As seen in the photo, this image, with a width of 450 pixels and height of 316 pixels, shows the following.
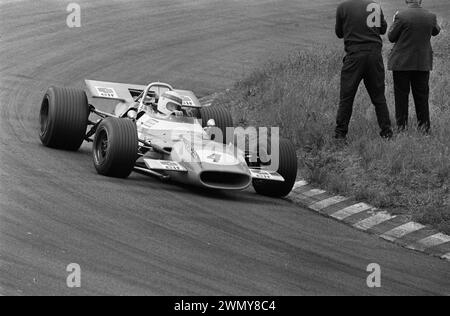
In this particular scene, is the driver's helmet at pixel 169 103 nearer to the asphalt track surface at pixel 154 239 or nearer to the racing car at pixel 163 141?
the racing car at pixel 163 141

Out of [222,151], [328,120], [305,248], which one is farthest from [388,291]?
[328,120]

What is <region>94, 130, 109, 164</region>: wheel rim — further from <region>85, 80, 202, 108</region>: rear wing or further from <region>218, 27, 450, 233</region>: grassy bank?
<region>218, 27, 450, 233</region>: grassy bank

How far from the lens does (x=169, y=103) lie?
14.7 m

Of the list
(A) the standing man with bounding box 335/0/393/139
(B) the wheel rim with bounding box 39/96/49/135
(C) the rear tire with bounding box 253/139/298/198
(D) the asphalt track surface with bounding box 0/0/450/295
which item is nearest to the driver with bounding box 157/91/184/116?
(D) the asphalt track surface with bounding box 0/0/450/295

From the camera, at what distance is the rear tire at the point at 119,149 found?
1332 cm

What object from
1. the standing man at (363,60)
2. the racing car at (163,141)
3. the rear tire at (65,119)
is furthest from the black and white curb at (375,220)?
the rear tire at (65,119)

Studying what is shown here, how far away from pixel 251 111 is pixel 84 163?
14.3 feet

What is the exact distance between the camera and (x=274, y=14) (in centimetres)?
2766

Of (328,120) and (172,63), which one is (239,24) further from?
(328,120)

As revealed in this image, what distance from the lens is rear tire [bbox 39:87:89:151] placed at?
14.7m

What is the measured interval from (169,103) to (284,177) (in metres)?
1.84

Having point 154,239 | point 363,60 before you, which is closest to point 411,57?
point 363,60

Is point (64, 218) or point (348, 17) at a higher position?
point (348, 17)

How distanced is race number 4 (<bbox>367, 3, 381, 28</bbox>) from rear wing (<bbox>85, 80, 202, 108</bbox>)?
2549 millimetres
